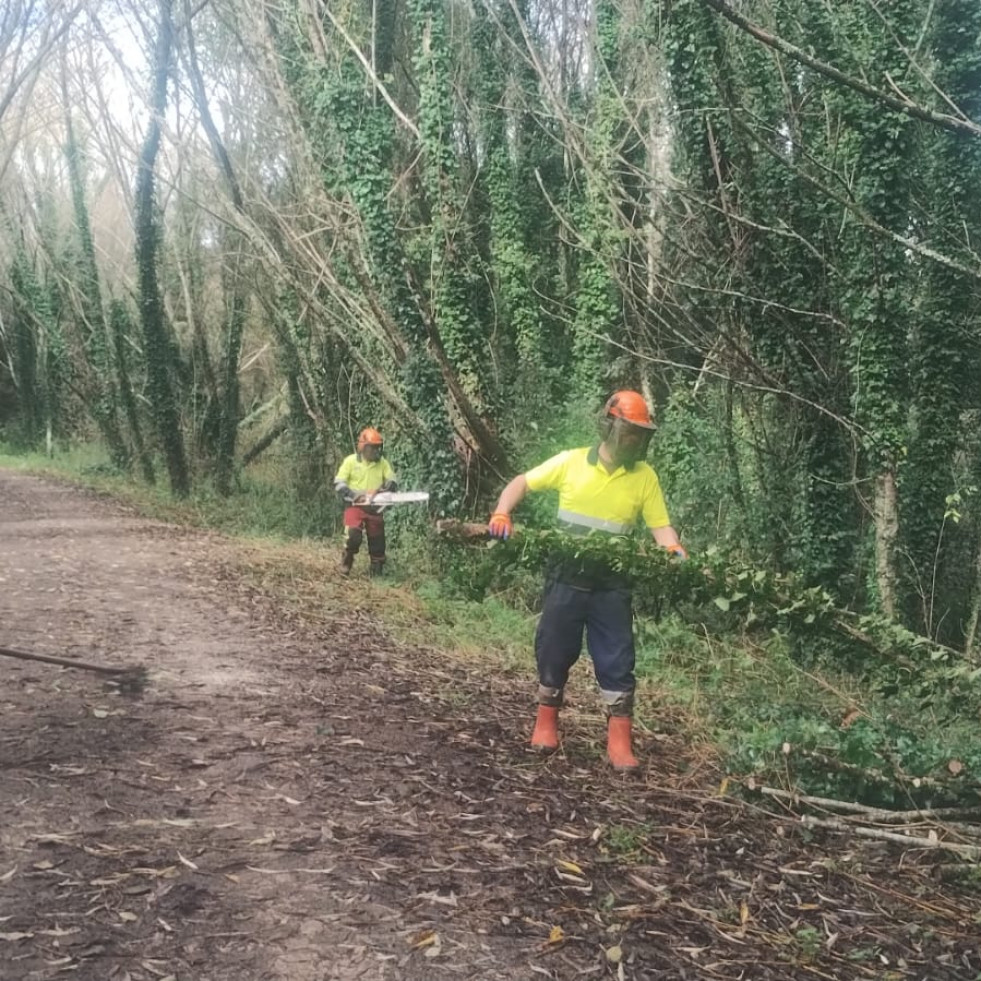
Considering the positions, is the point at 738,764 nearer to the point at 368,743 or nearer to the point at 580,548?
the point at 580,548

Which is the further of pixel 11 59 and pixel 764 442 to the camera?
pixel 11 59

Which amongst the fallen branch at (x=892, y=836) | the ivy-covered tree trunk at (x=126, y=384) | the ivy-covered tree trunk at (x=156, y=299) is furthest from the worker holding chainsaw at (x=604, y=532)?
the ivy-covered tree trunk at (x=126, y=384)

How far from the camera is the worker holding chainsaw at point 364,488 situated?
39.2ft

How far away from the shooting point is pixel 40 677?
6508 millimetres

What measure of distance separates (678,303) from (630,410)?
6690 mm

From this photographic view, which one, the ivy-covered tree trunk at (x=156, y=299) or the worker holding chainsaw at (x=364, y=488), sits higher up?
the ivy-covered tree trunk at (x=156, y=299)

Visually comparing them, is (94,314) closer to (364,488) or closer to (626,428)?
(364,488)

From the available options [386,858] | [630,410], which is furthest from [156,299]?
[386,858]

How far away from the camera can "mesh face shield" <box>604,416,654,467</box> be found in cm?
549

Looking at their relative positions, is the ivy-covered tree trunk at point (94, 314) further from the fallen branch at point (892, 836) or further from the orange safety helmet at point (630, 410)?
the fallen branch at point (892, 836)

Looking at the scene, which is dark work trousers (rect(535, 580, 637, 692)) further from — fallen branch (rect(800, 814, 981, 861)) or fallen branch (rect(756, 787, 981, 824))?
fallen branch (rect(800, 814, 981, 861))

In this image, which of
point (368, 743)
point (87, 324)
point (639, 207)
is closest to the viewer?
point (368, 743)

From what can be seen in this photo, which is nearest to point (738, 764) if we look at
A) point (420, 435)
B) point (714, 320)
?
point (714, 320)

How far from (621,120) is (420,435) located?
6.44 m
